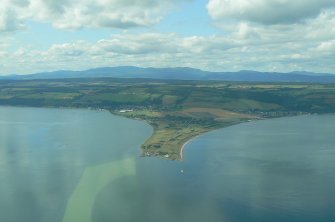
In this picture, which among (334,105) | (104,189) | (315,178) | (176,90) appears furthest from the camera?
(176,90)

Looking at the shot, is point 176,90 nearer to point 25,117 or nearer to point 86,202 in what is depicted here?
point 25,117

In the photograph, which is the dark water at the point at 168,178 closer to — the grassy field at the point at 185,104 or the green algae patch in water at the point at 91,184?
the green algae patch in water at the point at 91,184

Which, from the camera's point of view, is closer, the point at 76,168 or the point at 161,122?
the point at 76,168

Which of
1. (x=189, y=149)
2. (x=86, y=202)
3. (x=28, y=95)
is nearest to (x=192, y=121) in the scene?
(x=189, y=149)

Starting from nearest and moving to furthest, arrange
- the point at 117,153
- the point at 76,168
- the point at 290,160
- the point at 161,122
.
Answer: the point at 76,168 → the point at 290,160 → the point at 117,153 → the point at 161,122

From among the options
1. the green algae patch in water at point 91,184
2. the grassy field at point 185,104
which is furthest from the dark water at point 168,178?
the grassy field at point 185,104

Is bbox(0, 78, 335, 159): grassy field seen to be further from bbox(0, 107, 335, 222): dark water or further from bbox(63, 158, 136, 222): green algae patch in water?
bbox(63, 158, 136, 222): green algae patch in water

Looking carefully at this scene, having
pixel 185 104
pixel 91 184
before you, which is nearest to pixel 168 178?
pixel 91 184
